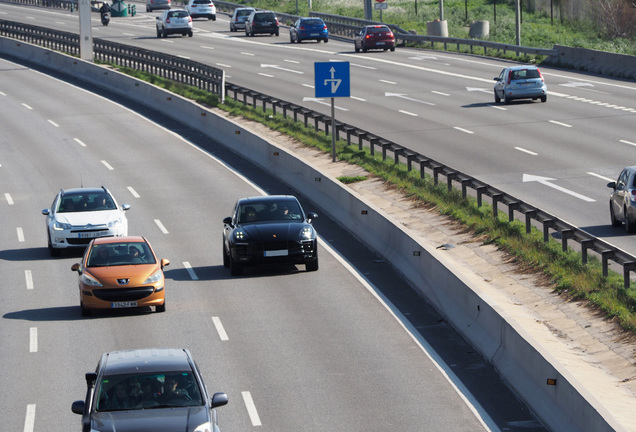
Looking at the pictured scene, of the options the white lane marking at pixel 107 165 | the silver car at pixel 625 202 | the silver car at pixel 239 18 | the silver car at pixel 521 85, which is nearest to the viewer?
the silver car at pixel 625 202

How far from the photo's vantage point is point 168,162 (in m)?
36.7

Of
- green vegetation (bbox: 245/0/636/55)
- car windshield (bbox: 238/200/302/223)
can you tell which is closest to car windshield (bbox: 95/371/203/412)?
→ car windshield (bbox: 238/200/302/223)

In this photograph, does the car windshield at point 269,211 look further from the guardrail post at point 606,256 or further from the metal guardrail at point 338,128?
the guardrail post at point 606,256

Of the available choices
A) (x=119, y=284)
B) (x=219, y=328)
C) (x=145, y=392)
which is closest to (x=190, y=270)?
(x=119, y=284)

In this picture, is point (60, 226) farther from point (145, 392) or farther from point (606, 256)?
point (145, 392)

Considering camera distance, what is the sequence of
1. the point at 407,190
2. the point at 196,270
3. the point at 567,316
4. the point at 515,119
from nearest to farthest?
the point at 567,316, the point at 196,270, the point at 407,190, the point at 515,119

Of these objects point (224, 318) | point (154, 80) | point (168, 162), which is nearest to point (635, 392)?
point (224, 318)

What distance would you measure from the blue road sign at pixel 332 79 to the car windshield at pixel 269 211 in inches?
341

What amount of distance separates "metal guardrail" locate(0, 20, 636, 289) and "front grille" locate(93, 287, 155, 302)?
7.40m

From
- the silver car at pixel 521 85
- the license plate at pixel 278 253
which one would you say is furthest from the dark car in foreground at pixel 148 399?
the silver car at pixel 521 85

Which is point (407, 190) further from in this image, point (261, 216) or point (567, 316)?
point (567, 316)

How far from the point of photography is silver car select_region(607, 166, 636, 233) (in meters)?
24.0

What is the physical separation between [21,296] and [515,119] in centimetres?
2403

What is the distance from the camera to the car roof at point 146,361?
38.8 ft
